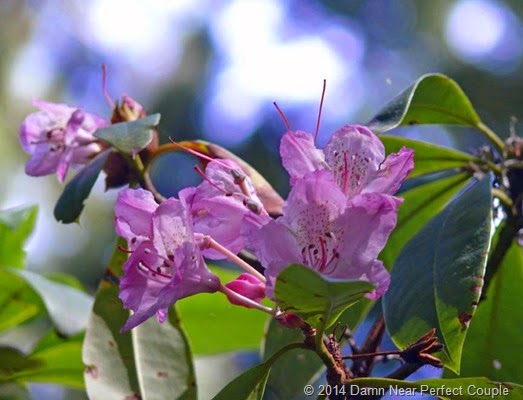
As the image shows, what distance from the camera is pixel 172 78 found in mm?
6660

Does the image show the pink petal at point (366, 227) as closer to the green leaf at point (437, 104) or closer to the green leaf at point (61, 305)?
the green leaf at point (437, 104)

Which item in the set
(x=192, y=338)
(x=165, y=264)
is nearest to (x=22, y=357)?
(x=192, y=338)

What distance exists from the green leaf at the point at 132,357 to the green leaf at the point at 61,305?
0.13 metres

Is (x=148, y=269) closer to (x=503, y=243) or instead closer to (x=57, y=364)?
(x=503, y=243)

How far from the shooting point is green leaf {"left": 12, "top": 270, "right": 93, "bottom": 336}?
49.1 inches

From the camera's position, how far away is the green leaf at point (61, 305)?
1.25 m

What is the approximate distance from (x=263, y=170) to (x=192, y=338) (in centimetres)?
363

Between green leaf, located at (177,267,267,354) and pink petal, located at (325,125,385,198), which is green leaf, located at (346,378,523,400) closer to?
pink petal, located at (325,125,385,198)

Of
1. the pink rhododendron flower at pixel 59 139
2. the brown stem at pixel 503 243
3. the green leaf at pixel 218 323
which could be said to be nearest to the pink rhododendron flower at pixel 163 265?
the pink rhododendron flower at pixel 59 139

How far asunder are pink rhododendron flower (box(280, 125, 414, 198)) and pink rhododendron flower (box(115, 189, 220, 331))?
10 centimetres

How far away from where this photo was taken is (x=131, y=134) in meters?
0.98

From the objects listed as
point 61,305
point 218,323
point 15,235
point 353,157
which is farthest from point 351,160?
point 15,235

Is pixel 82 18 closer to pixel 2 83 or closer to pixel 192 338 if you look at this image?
pixel 2 83

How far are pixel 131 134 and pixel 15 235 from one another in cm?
67
